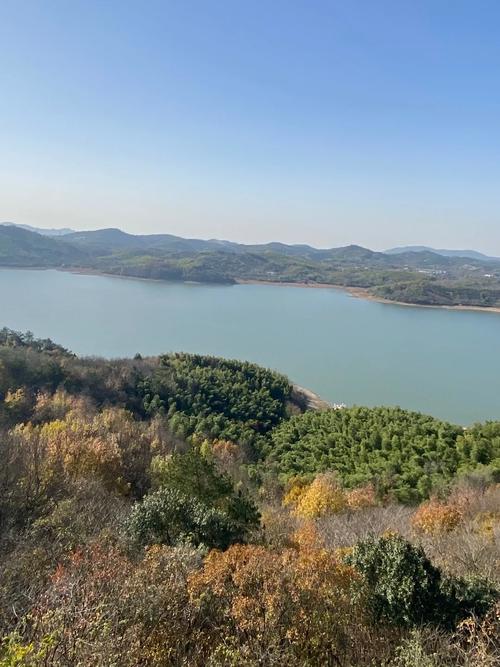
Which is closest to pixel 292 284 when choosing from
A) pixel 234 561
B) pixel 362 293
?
pixel 362 293

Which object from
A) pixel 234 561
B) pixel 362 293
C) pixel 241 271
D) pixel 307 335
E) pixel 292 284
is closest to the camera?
pixel 234 561

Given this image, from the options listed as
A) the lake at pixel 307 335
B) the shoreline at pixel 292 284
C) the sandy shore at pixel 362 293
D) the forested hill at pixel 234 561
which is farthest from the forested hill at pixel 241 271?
the forested hill at pixel 234 561

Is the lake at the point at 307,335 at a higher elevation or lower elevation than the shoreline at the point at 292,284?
lower

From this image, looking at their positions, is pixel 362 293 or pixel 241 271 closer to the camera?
pixel 362 293

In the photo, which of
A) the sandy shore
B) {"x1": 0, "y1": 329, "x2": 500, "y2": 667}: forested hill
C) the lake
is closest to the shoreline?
the sandy shore

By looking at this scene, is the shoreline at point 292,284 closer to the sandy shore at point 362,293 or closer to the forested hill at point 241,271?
the sandy shore at point 362,293

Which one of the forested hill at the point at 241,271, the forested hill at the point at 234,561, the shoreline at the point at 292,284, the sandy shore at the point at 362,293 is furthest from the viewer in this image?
the forested hill at the point at 241,271

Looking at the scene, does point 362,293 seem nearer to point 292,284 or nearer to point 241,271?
point 292,284

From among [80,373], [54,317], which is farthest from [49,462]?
[54,317]

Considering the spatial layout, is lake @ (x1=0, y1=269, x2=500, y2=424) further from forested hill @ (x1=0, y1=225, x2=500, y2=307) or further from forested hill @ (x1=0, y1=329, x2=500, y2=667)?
forested hill @ (x1=0, y1=329, x2=500, y2=667)
